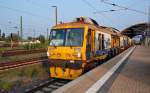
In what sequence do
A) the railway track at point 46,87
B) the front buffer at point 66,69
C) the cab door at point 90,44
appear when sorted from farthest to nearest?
the cab door at point 90,44 < the front buffer at point 66,69 < the railway track at point 46,87

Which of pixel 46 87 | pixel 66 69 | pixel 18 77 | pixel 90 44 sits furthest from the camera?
pixel 18 77

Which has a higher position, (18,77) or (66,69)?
(66,69)

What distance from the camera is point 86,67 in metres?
13.0

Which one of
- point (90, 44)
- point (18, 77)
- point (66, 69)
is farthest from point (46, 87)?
point (18, 77)

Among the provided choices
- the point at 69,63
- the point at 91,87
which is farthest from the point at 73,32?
the point at 91,87

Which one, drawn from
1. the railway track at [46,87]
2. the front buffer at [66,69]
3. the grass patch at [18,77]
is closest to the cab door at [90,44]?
the front buffer at [66,69]

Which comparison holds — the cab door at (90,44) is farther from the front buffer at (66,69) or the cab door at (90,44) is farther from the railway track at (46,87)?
the railway track at (46,87)

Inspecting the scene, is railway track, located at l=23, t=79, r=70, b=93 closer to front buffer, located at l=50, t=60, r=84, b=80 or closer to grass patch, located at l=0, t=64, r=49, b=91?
front buffer, located at l=50, t=60, r=84, b=80

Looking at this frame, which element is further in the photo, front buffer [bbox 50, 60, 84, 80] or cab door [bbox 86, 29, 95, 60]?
cab door [bbox 86, 29, 95, 60]

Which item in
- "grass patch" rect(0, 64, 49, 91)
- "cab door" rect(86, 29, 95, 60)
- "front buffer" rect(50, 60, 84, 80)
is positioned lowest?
"grass patch" rect(0, 64, 49, 91)

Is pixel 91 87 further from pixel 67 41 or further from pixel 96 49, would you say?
pixel 96 49

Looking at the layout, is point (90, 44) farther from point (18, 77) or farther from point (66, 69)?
point (18, 77)

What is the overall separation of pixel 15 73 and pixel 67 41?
4864mm

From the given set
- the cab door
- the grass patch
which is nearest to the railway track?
the grass patch
